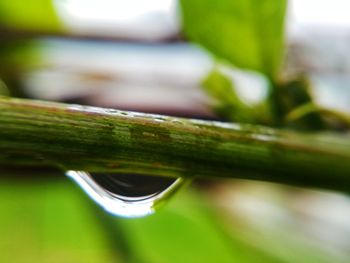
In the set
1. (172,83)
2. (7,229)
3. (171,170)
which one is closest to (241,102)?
(171,170)

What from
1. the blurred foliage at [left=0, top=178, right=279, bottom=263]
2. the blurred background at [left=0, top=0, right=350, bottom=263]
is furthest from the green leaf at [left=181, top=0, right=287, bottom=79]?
the blurred foliage at [left=0, top=178, right=279, bottom=263]

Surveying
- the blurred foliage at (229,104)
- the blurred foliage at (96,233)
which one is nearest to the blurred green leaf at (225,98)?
the blurred foliage at (229,104)

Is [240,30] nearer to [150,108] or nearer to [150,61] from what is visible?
[150,108]

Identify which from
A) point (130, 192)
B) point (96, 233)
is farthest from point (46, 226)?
point (130, 192)

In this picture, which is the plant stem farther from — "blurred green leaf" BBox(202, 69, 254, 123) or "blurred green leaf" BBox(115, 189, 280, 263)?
"blurred green leaf" BBox(115, 189, 280, 263)

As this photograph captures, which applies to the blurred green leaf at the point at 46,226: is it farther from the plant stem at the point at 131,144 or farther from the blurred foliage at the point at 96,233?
the plant stem at the point at 131,144

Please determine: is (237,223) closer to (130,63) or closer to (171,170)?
(130,63)
